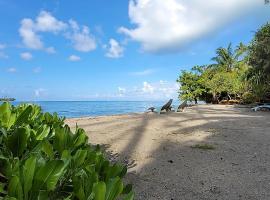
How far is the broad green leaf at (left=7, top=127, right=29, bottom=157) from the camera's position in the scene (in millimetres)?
1510

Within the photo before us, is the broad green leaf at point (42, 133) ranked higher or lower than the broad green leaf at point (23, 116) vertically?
lower

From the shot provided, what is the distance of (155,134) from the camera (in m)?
8.05

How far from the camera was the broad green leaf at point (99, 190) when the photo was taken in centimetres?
102

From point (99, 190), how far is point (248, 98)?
30556 mm

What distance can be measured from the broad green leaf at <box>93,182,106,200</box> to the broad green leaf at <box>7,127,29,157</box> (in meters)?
0.61

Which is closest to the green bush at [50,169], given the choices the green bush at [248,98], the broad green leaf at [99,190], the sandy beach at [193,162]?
the broad green leaf at [99,190]

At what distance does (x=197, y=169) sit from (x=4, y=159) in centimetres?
372

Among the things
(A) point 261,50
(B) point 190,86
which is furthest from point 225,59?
(A) point 261,50

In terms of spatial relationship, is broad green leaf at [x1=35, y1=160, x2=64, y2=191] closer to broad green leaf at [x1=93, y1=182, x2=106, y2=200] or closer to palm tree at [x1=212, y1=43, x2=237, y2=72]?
broad green leaf at [x1=93, y1=182, x2=106, y2=200]

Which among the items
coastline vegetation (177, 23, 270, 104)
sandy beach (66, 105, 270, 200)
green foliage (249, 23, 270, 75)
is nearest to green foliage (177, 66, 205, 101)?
coastline vegetation (177, 23, 270, 104)

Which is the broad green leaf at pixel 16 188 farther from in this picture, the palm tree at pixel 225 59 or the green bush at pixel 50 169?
the palm tree at pixel 225 59

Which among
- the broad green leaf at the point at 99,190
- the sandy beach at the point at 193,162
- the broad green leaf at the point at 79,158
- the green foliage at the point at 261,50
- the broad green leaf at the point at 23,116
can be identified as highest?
the green foliage at the point at 261,50

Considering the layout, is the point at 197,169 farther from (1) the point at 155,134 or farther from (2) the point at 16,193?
(2) the point at 16,193

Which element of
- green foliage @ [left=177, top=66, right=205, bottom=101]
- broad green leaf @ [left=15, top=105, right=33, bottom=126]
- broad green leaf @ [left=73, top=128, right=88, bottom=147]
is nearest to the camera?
broad green leaf @ [left=73, top=128, right=88, bottom=147]
